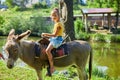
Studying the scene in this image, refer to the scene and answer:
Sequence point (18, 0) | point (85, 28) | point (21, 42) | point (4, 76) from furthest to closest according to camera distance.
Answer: point (18, 0)
point (85, 28)
point (4, 76)
point (21, 42)

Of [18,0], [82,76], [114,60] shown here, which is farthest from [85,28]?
[18,0]

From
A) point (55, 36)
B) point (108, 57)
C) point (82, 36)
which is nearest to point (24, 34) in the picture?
point (55, 36)

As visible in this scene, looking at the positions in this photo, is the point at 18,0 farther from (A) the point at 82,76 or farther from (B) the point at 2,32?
(A) the point at 82,76

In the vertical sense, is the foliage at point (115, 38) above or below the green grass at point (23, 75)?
below

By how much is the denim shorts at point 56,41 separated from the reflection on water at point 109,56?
8.56m

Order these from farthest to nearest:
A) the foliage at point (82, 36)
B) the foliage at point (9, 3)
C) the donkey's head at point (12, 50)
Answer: the foliage at point (9, 3) < the foliage at point (82, 36) < the donkey's head at point (12, 50)

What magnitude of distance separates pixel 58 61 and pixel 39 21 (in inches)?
1043

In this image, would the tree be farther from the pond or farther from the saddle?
the saddle

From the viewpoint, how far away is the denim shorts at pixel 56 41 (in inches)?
262

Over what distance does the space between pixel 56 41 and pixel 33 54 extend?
0.54 metres

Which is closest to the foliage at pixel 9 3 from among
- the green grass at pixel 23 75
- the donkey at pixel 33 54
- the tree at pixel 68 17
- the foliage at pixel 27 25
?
the foliage at pixel 27 25

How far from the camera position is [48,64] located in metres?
6.78

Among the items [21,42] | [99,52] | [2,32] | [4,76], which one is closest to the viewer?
[21,42]

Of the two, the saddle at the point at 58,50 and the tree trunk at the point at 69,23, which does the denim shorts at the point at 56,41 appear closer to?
the saddle at the point at 58,50
